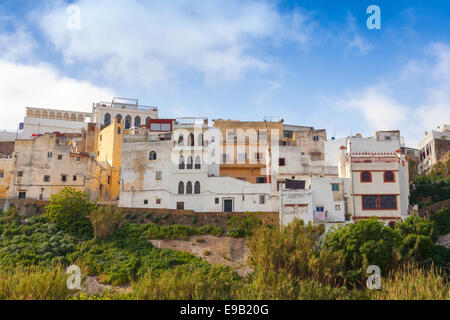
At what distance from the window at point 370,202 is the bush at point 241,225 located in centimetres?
885

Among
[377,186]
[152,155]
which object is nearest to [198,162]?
[152,155]

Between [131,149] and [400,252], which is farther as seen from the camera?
[131,149]

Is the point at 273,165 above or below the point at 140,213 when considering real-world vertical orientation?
above

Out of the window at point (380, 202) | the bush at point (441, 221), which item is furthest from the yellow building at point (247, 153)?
the bush at point (441, 221)

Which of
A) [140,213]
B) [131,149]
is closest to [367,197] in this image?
[140,213]

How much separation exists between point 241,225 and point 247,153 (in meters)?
12.1

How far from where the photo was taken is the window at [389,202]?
144ft

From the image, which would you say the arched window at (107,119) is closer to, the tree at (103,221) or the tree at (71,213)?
the tree at (71,213)

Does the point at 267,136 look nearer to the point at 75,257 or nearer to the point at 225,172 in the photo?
the point at 225,172

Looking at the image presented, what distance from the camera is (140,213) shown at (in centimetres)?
4741

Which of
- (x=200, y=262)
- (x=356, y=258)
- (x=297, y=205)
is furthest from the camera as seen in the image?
(x=297, y=205)

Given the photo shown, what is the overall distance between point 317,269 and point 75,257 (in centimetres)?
1912

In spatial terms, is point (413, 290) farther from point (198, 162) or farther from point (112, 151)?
point (112, 151)
